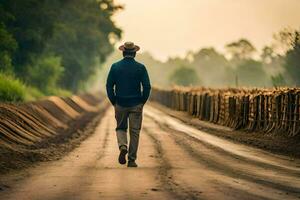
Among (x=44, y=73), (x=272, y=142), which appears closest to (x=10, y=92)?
(x=272, y=142)

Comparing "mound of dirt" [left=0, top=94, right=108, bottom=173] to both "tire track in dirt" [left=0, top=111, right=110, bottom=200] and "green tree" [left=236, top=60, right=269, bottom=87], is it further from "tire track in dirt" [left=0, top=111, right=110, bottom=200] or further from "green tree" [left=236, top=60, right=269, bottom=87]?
"green tree" [left=236, top=60, right=269, bottom=87]

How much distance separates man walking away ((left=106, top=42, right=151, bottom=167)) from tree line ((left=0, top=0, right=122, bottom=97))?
92.5 ft

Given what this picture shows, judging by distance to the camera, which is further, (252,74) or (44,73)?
(252,74)

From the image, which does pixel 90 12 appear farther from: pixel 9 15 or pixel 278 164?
pixel 278 164

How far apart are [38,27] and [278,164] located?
36027mm

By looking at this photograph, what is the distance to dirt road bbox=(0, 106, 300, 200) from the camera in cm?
910

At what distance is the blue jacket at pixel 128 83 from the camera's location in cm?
1320

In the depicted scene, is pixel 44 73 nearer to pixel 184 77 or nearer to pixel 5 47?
pixel 5 47

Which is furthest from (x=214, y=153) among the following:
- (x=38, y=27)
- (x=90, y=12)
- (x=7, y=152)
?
(x=90, y=12)

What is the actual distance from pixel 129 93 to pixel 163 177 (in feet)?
9.10

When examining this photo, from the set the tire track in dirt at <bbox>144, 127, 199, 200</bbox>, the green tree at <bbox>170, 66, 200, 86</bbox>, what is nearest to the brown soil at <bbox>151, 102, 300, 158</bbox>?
the tire track in dirt at <bbox>144, 127, 199, 200</bbox>

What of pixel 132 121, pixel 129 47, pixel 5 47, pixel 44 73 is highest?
pixel 5 47

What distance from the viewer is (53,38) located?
199ft

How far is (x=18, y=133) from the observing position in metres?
19.6
